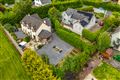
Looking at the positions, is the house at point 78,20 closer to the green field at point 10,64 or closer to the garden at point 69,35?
the garden at point 69,35

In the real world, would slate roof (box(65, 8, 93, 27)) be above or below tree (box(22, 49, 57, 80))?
above

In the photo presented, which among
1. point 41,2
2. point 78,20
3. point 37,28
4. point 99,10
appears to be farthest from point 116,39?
point 41,2

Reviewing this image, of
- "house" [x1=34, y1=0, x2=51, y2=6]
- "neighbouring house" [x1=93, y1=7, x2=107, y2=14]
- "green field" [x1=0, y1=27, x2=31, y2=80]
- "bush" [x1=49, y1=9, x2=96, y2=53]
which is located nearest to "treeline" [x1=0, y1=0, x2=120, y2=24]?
"neighbouring house" [x1=93, y1=7, x2=107, y2=14]

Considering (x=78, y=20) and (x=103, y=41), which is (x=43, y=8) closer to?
(x=78, y=20)

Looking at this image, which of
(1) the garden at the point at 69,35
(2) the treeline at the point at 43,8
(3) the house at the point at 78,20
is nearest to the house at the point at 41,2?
(2) the treeline at the point at 43,8

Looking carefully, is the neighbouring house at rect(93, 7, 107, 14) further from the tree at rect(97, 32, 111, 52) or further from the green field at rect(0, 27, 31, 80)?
the green field at rect(0, 27, 31, 80)

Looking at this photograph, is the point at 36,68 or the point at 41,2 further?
the point at 41,2

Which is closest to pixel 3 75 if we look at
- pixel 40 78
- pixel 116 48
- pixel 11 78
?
pixel 11 78
